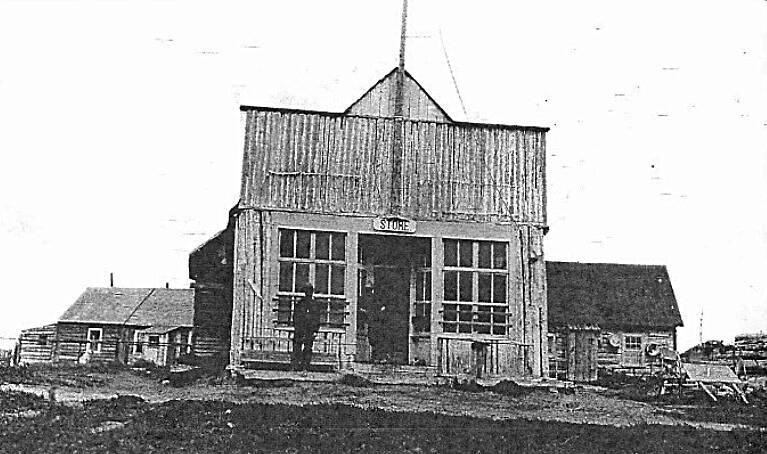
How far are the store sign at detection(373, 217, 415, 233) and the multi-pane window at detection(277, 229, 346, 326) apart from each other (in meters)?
0.76

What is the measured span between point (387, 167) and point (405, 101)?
1.98 meters

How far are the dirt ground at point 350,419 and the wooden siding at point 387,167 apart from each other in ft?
13.5

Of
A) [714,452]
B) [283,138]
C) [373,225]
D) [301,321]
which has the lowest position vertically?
[714,452]

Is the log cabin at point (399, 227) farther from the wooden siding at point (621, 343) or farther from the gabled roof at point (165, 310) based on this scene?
the gabled roof at point (165, 310)

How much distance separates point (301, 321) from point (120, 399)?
4551mm

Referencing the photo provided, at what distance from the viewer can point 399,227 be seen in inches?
779

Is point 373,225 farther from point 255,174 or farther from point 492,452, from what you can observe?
point 492,452

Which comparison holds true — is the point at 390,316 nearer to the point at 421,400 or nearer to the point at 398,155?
the point at 398,155

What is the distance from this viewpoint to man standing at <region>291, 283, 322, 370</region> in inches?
728

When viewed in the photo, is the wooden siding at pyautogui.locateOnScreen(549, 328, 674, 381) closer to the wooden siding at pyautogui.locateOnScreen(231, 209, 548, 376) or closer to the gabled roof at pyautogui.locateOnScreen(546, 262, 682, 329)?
the gabled roof at pyautogui.locateOnScreen(546, 262, 682, 329)

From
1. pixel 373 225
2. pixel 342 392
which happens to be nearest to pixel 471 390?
pixel 342 392

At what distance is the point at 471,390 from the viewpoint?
17.8m

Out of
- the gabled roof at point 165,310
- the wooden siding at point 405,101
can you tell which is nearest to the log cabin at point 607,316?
the gabled roof at point 165,310

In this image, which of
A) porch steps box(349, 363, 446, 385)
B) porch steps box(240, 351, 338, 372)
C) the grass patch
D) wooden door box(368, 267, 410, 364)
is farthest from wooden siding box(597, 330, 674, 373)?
the grass patch
